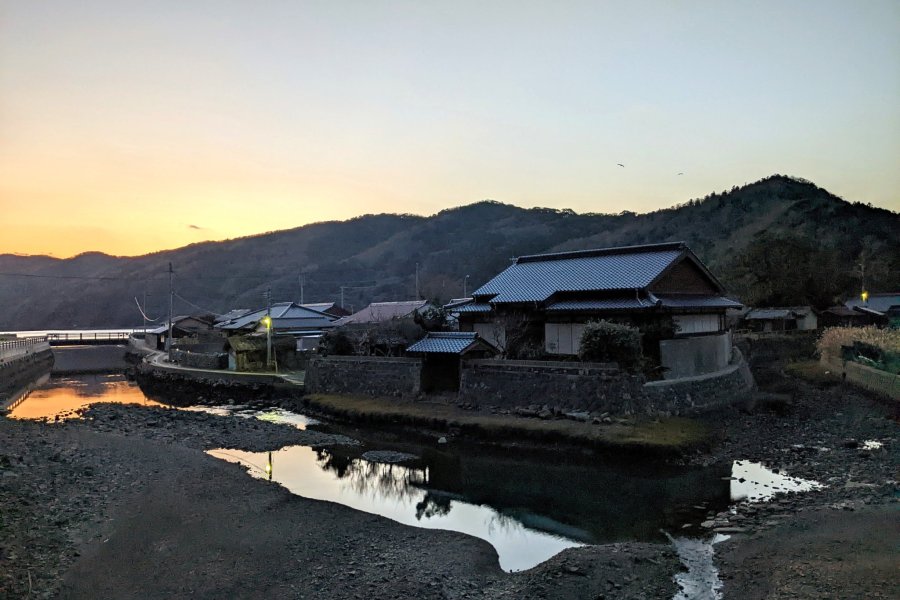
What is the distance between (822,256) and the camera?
59.1 m

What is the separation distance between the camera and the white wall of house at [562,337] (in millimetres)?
26000

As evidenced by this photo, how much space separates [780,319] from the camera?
170 ft

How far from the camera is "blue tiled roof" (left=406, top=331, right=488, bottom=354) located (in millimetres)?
25938

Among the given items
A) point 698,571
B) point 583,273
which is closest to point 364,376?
point 583,273

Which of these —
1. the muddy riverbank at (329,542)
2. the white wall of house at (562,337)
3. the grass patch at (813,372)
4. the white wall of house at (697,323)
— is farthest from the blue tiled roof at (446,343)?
the grass patch at (813,372)

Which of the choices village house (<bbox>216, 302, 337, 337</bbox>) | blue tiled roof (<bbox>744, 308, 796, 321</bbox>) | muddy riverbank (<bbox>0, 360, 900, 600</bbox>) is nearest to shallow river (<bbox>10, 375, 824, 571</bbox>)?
muddy riverbank (<bbox>0, 360, 900, 600</bbox>)

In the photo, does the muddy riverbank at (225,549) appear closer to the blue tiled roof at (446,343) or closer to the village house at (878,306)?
the blue tiled roof at (446,343)

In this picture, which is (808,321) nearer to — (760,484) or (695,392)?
(695,392)

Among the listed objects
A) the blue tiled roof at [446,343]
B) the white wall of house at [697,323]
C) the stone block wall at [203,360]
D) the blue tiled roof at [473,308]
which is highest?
the blue tiled roof at [473,308]

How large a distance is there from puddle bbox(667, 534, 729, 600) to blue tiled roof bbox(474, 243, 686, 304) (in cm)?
1446

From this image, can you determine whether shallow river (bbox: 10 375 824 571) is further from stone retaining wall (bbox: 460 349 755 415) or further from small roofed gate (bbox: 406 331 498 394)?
small roofed gate (bbox: 406 331 498 394)

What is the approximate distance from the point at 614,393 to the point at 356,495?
1061 cm

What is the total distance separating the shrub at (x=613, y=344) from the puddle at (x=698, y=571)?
10.3 meters

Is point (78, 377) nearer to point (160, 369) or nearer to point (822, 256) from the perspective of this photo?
point (160, 369)
